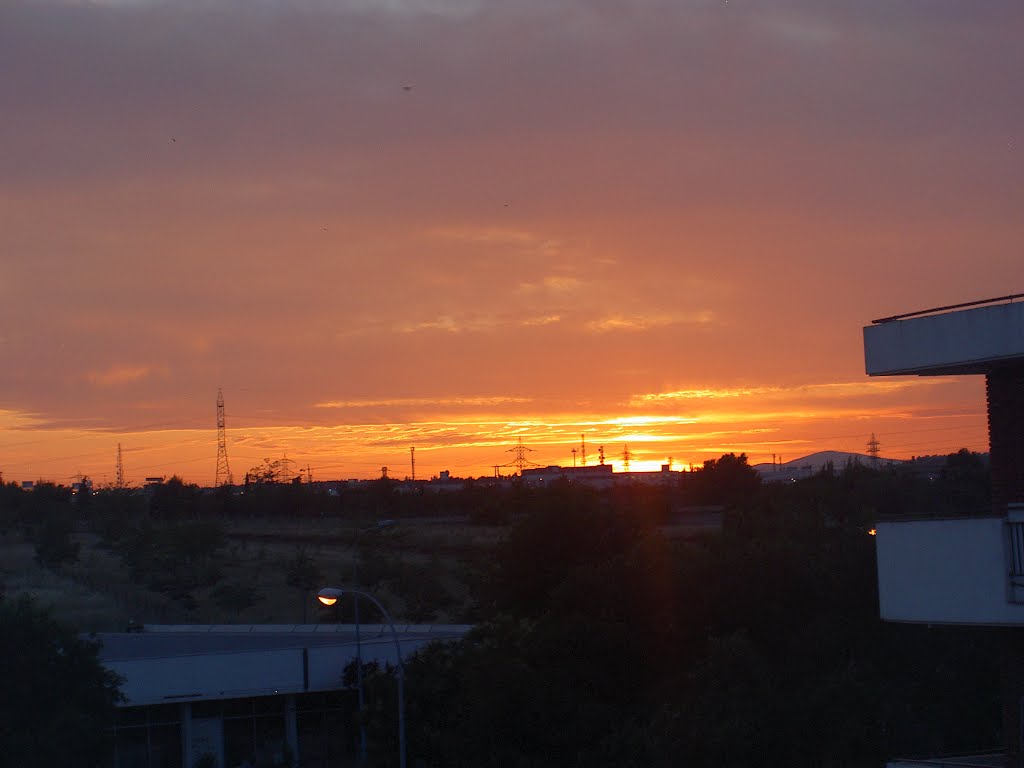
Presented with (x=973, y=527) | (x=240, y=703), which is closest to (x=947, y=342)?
(x=973, y=527)

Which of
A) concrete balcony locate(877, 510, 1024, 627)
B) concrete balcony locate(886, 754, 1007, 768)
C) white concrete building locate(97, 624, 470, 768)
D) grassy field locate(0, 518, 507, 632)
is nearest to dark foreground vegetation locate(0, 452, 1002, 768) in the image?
concrete balcony locate(877, 510, 1024, 627)

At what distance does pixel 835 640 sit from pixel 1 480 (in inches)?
5155

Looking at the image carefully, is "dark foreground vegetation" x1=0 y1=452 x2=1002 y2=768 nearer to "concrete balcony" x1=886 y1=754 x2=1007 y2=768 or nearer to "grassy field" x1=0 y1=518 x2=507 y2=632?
"concrete balcony" x1=886 y1=754 x2=1007 y2=768

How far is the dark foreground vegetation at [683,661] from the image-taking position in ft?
76.4

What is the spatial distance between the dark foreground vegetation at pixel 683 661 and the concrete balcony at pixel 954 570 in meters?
1.82

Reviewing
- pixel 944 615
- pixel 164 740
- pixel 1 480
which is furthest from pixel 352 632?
pixel 1 480

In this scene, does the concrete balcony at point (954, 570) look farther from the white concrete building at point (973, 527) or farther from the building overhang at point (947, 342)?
the building overhang at point (947, 342)

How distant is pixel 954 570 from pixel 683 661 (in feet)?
48.7

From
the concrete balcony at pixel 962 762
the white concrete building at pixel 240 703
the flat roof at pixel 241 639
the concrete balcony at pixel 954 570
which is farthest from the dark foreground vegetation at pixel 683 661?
the flat roof at pixel 241 639

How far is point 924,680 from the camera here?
1201 inches

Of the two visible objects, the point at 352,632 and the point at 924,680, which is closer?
the point at 924,680

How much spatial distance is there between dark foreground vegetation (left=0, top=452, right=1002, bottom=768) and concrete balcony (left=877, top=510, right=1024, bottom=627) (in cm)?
182

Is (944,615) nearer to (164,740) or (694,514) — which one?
(164,740)

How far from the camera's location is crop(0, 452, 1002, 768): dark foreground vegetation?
2328 centimetres
